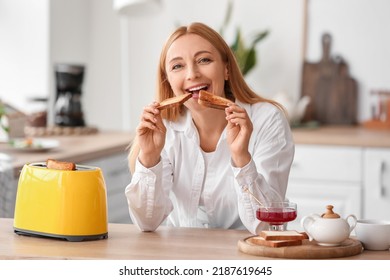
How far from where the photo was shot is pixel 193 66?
268cm

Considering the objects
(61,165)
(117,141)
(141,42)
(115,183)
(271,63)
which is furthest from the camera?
(141,42)

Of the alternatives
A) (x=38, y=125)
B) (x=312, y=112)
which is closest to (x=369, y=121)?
(x=312, y=112)

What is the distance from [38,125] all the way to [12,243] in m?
2.49

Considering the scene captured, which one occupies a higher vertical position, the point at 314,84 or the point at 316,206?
the point at 314,84

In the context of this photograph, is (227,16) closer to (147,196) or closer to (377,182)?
(377,182)

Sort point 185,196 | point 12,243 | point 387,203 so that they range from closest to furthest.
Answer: point 12,243, point 185,196, point 387,203

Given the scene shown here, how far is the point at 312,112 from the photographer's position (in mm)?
5137

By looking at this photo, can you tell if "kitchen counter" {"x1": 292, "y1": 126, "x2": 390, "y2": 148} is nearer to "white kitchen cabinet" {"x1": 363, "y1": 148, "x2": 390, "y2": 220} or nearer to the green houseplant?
"white kitchen cabinet" {"x1": 363, "y1": 148, "x2": 390, "y2": 220}

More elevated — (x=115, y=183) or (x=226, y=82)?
(x=226, y=82)

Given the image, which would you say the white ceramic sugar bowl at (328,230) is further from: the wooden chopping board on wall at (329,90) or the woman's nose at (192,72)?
the wooden chopping board on wall at (329,90)

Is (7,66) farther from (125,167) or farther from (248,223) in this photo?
(248,223)

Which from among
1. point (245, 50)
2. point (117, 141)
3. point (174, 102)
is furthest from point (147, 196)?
point (245, 50)

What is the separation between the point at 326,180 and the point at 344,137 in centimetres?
25

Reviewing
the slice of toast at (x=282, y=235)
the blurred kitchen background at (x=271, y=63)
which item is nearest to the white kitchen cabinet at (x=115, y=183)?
the blurred kitchen background at (x=271, y=63)
